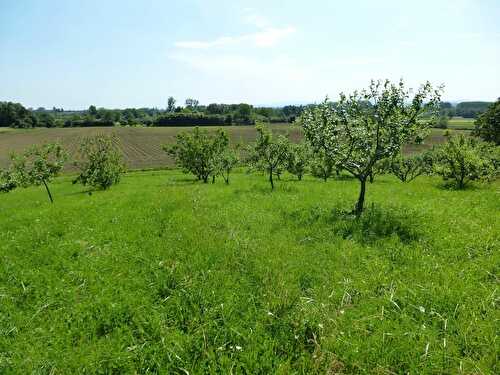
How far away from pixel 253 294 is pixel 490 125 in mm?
70283

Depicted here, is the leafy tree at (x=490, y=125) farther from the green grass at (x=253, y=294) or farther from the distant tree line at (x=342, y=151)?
the green grass at (x=253, y=294)

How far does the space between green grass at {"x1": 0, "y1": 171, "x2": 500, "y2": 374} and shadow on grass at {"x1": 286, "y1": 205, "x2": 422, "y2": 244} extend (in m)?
0.08

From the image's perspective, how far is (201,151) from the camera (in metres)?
43.6

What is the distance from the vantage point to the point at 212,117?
604 ft

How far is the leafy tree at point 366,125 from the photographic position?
13414mm

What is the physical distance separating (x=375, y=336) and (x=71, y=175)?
237ft

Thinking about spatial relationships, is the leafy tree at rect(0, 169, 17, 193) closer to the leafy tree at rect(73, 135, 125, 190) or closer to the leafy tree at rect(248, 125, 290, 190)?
the leafy tree at rect(73, 135, 125, 190)

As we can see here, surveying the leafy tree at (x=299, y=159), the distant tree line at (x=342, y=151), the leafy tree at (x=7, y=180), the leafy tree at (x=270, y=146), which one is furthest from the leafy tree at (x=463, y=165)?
the leafy tree at (x=7, y=180)

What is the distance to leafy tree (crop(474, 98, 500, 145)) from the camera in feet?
194

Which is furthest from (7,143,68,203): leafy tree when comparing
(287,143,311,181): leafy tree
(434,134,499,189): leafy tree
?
(434,134,499,189): leafy tree

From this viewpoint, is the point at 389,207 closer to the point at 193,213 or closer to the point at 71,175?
the point at 193,213

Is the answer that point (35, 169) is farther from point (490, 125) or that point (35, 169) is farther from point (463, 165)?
point (490, 125)

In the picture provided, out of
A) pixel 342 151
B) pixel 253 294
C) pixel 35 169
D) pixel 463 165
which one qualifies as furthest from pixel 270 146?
pixel 35 169

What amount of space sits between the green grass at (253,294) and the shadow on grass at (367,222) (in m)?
0.08
